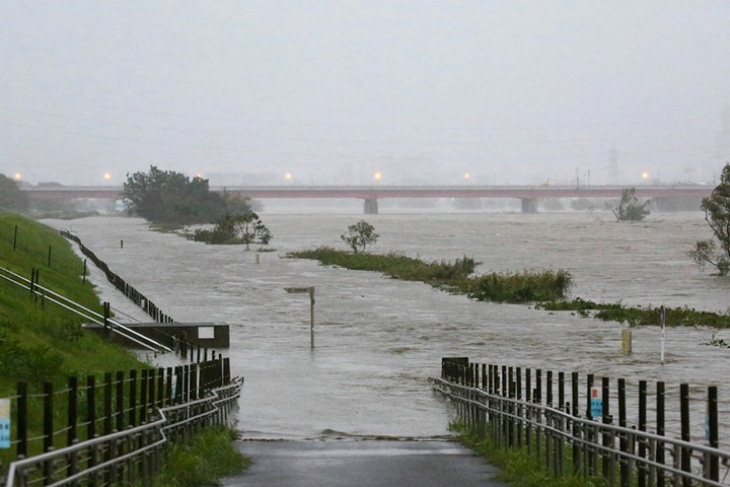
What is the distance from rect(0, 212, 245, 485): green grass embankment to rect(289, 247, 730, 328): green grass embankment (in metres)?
19.7

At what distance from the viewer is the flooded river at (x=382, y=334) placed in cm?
2728

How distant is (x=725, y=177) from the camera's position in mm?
75875

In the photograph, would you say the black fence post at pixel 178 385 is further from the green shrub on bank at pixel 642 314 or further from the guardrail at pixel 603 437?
the green shrub on bank at pixel 642 314

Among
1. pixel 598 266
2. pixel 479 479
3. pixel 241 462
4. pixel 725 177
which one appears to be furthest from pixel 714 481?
pixel 598 266

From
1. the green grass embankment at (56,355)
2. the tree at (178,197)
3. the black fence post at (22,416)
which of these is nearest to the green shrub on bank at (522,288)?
the green grass embankment at (56,355)

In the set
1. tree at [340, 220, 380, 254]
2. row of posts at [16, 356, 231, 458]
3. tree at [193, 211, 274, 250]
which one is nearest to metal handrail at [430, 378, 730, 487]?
row of posts at [16, 356, 231, 458]

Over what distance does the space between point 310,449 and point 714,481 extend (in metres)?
8.91

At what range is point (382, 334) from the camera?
45.7 metres

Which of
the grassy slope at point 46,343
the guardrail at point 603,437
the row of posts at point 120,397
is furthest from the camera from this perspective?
the grassy slope at point 46,343

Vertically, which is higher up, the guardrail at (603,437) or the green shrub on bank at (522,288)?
the green shrub on bank at (522,288)

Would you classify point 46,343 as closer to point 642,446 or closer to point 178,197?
point 642,446

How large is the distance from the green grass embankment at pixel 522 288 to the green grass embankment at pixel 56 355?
19.7 m

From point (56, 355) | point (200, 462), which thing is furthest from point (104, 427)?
point (56, 355)

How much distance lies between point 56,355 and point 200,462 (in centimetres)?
872
